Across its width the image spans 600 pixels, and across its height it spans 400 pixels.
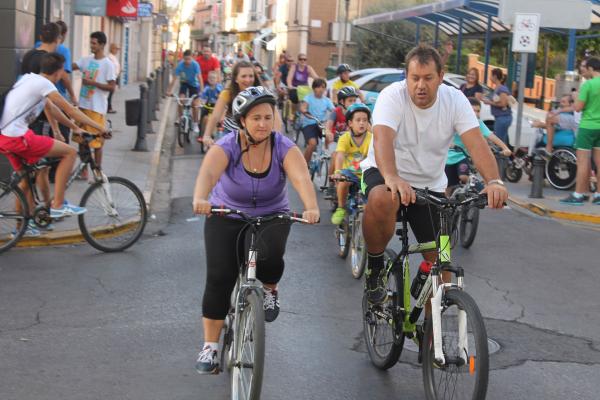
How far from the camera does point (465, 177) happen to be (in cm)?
1036

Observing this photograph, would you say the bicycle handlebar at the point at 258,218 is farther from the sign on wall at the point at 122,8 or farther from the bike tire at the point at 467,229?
the sign on wall at the point at 122,8

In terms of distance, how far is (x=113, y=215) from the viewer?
9547 mm

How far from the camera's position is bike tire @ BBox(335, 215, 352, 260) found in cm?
928

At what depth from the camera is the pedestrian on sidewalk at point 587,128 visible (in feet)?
43.4

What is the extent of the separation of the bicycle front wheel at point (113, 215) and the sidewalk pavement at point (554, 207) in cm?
591

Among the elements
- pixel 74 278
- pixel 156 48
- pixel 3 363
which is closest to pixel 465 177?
pixel 74 278

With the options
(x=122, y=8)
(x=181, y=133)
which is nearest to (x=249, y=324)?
(x=181, y=133)

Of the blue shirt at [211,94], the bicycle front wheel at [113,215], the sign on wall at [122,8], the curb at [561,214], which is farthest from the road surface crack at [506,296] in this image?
the sign on wall at [122,8]

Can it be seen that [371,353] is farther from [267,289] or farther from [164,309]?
[164,309]

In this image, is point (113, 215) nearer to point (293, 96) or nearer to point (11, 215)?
point (11, 215)

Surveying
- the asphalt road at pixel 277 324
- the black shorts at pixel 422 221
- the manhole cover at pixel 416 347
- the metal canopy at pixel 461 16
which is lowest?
the asphalt road at pixel 277 324

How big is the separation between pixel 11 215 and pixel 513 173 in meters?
9.62

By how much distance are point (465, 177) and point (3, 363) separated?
5.75 metres

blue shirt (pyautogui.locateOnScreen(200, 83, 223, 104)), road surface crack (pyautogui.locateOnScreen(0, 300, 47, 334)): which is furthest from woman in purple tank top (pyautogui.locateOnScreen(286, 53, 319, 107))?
road surface crack (pyautogui.locateOnScreen(0, 300, 47, 334))
